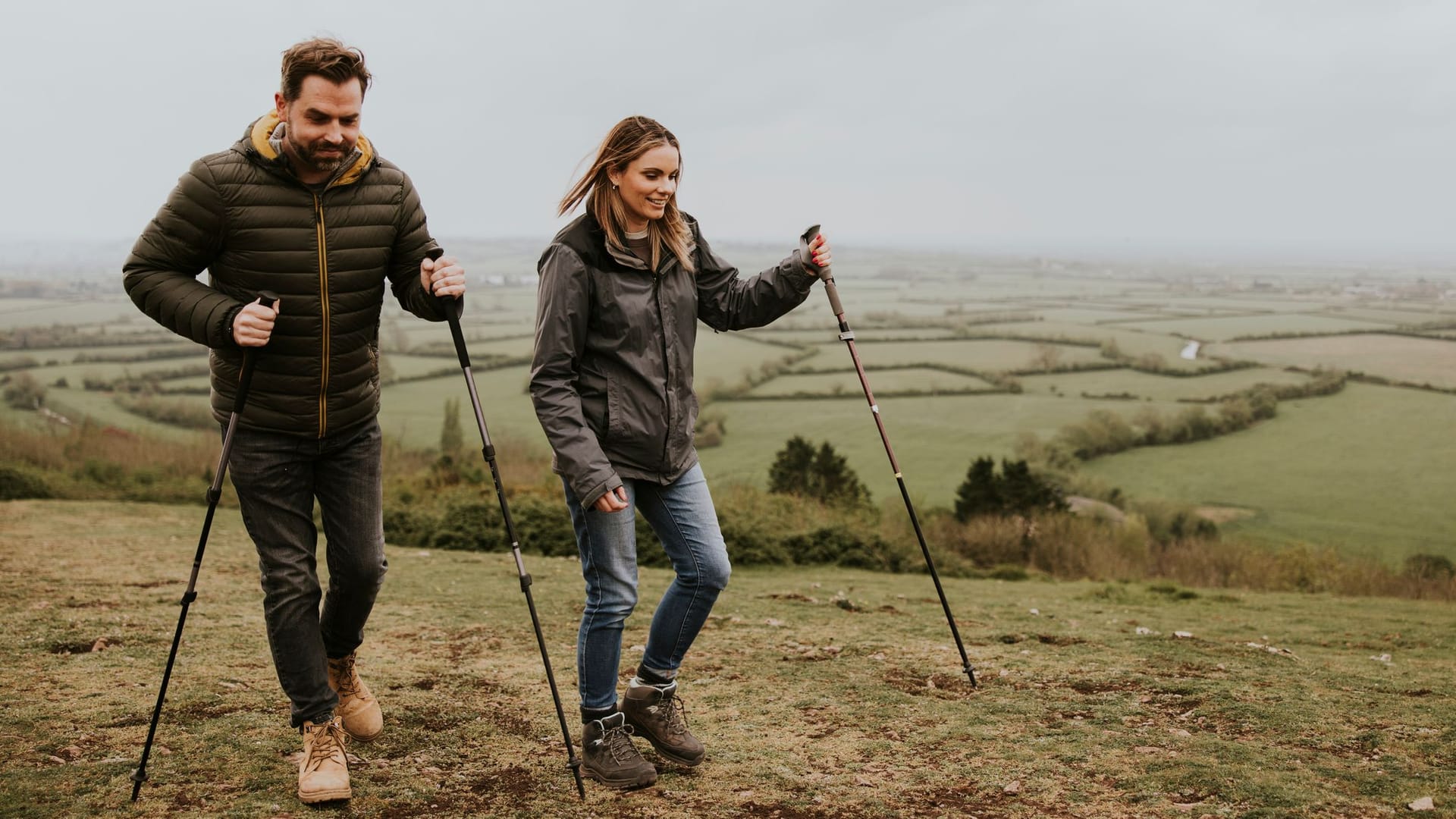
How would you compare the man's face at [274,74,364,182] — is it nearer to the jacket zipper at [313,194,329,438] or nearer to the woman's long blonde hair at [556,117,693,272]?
the jacket zipper at [313,194,329,438]

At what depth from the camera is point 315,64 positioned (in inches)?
164

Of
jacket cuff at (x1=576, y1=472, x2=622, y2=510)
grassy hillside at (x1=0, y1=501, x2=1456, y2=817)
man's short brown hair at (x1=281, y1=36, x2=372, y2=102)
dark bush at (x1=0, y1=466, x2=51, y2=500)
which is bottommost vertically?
dark bush at (x1=0, y1=466, x2=51, y2=500)

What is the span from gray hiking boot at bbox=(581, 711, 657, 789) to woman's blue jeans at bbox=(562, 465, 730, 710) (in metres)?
0.09

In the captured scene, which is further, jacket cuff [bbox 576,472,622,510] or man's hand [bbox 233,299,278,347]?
jacket cuff [bbox 576,472,622,510]

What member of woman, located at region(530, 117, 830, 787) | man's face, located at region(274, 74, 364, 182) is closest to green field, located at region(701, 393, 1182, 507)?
woman, located at region(530, 117, 830, 787)

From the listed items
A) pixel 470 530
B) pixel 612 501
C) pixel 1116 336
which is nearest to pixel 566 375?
pixel 612 501

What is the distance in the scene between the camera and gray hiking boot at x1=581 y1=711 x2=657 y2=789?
4.72 meters

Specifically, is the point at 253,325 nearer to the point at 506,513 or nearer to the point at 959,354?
the point at 506,513

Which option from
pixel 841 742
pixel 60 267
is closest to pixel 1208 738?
pixel 841 742

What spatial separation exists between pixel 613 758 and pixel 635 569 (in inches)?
31.6

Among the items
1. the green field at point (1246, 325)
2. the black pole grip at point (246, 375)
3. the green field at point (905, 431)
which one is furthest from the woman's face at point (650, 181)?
the green field at point (1246, 325)

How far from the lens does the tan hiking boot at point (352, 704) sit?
5156 millimetres

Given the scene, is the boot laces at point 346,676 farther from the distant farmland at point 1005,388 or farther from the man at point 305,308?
the distant farmland at point 1005,388

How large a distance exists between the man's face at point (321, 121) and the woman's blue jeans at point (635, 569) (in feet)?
5.49
